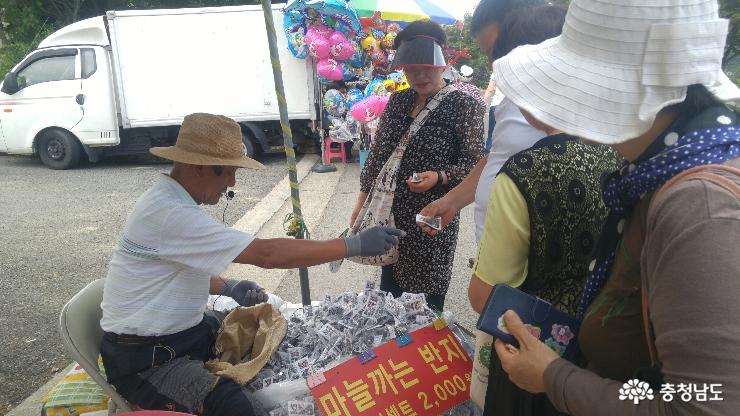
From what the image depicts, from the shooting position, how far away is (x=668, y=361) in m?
0.74

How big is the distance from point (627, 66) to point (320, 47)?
792cm

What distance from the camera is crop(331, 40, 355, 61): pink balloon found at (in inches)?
330

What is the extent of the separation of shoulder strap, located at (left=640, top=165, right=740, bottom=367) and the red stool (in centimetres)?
817

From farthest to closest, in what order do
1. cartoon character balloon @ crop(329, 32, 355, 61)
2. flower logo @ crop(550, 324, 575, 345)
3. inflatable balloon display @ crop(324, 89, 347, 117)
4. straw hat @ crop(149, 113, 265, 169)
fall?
inflatable balloon display @ crop(324, 89, 347, 117) → cartoon character balloon @ crop(329, 32, 355, 61) → straw hat @ crop(149, 113, 265, 169) → flower logo @ crop(550, 324, 575, 345)

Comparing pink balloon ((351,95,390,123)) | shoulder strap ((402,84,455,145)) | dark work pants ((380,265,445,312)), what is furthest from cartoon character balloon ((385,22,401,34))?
dark work pants ((380,265,445,312))

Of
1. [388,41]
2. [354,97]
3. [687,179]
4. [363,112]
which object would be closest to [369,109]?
[363,112]

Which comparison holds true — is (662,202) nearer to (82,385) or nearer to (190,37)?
(82,385)

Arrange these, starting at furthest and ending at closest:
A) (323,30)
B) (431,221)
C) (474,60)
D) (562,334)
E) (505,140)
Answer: (474,60)
(323,30)
(431,221)
(505,140)
(562,334)

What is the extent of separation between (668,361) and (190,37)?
938 centimetres

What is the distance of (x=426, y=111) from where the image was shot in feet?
7.81

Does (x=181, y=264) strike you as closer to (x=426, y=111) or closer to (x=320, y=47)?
(x=426, y=111)

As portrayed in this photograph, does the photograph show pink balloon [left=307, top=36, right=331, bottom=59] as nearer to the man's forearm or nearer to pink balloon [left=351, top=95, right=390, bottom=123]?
pink balloon [left=351, top=95, right=390, bottom=123]

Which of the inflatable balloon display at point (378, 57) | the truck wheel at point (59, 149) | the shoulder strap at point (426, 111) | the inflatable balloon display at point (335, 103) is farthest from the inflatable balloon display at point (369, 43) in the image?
the shoulder strap at point (426, 111)

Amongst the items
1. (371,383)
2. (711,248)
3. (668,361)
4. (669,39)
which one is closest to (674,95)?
(669,39)
